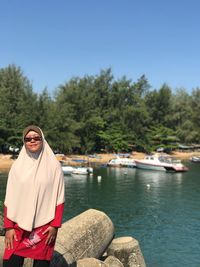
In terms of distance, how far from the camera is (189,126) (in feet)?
352

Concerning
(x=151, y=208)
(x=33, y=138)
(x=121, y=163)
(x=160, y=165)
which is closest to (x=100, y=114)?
(x=121, y=163)

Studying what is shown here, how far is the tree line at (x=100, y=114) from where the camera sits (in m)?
74.3

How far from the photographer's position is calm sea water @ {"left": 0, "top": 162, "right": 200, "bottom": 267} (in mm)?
21031

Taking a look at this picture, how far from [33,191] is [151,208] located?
29682 millimetres

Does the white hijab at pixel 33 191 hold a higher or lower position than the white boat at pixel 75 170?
higher

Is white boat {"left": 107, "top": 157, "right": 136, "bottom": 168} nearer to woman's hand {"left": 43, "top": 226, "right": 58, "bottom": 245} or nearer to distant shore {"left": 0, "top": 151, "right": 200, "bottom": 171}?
distant shore {"left": 0, "top": 151, "right": 200, "bottom": 171}

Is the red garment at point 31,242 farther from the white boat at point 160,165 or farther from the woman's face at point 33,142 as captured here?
the white boat at point 160,165

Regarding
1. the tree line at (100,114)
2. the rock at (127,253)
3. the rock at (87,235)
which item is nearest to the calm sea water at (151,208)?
the rock at (127,253)

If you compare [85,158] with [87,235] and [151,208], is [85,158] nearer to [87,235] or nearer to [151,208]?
[151,208]

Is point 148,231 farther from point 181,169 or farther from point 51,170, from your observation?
point 181,169

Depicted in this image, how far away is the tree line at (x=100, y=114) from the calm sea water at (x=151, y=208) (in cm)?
2026

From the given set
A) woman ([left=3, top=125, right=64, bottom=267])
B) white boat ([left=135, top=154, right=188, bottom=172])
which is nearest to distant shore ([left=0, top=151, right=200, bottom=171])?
white boat ([left=135, top=154, right=188, bottom=172])

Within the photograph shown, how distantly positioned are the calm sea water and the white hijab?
13.9m

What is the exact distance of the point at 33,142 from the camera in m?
5.57
